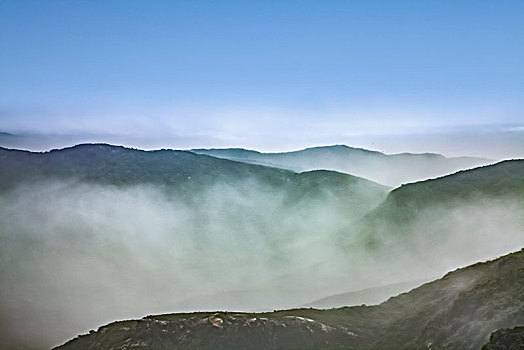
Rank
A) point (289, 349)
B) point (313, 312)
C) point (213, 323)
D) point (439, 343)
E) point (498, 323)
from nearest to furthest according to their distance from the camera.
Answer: point (498, 323)
point (439, 343)
point (289, 349)
point (213, 323)
point (313, 312)

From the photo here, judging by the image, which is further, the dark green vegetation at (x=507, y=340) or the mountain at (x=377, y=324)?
the mountain at (x=377, y=324)

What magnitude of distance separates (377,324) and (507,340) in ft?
148

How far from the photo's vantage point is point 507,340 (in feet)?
286

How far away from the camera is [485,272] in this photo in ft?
419

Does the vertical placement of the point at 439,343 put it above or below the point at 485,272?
below

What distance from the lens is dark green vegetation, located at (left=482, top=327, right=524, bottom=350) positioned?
85188mm

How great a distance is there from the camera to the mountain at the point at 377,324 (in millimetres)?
100812

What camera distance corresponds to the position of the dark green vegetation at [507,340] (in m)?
85.2

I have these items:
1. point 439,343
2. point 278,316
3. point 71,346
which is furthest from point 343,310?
point 71,346

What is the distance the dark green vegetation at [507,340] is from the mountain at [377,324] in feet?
2.46

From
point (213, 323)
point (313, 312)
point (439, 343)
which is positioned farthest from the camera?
point (313, 312)

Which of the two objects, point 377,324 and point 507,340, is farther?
point 377,324

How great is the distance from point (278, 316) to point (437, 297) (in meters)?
36.6

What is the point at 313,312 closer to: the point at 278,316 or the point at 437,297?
the point at 278,316
